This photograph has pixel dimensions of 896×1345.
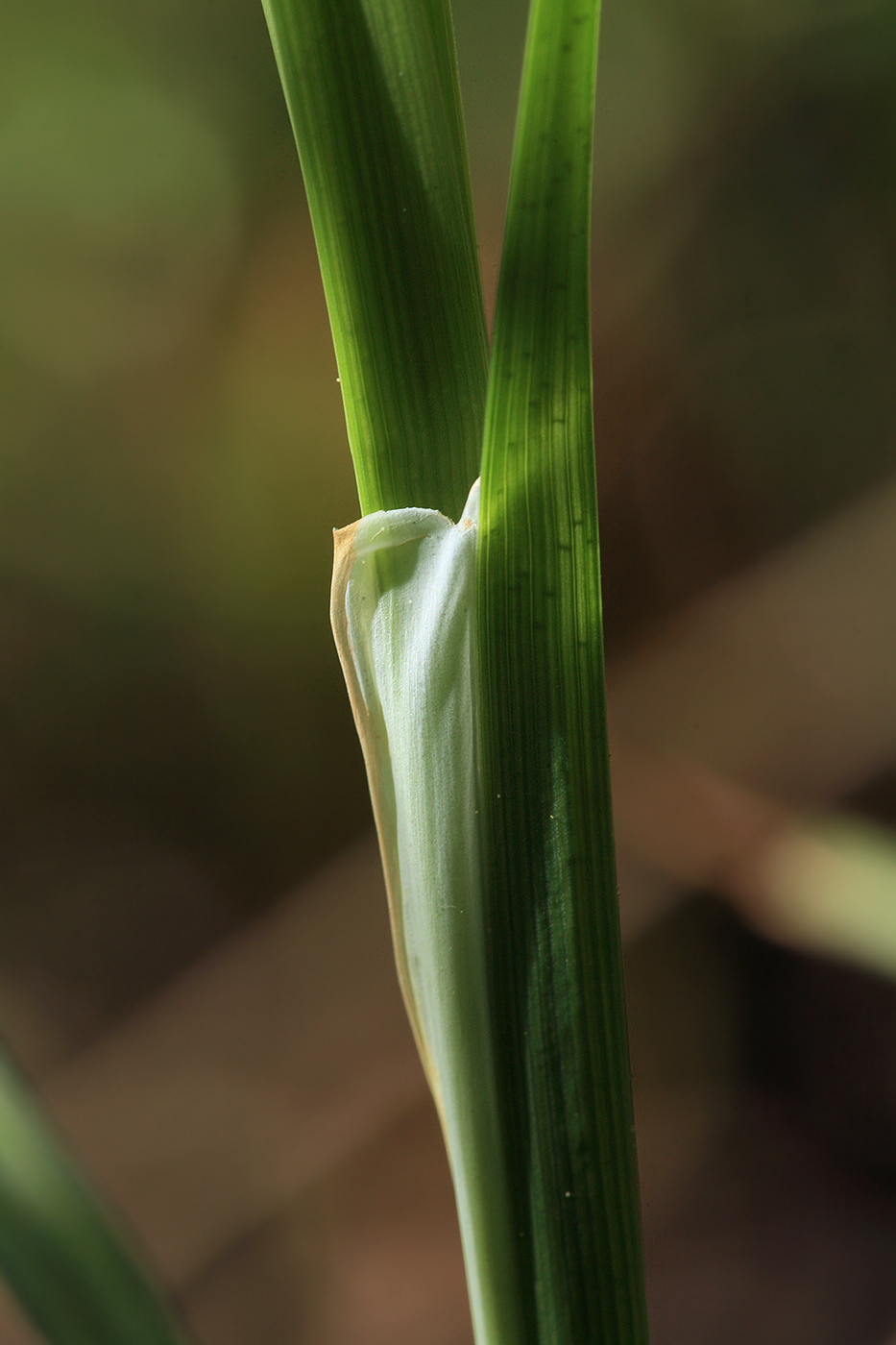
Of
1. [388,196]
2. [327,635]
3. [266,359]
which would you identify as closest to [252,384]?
[266,359]

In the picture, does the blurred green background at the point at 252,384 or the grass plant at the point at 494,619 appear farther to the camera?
the blurred green background at the point at 252,384

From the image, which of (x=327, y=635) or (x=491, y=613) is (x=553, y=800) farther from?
(x=327, y=635)

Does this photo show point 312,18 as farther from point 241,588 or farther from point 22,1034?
point 22,1034

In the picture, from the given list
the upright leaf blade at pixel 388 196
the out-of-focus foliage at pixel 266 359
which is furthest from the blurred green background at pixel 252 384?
the upright leaf blade at pixel 388 196

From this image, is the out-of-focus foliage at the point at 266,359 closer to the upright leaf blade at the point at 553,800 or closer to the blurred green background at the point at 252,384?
the blurred green background at the point at 252,384

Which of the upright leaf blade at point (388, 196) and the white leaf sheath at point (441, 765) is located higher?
the upright leaf blade at point (388, 196)

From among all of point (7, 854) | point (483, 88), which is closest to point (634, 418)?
point (483, 88)

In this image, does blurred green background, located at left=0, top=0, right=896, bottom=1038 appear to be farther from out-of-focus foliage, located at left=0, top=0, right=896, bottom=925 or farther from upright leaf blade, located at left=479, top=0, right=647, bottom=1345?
upright leaf blade, located at left=479, top=0, right=647, bottom=1345
